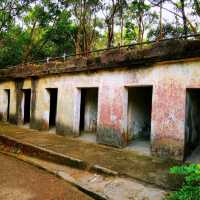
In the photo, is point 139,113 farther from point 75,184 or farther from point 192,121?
point 75,184

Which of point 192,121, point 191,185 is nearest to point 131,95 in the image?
point 192,121

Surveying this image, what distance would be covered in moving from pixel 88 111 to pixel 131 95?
317 centimetres

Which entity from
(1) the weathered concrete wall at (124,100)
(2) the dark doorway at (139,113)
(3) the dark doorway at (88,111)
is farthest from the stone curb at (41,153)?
(3) the dark doorway at (88,111)

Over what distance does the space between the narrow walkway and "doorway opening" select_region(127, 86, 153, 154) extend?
0.93m

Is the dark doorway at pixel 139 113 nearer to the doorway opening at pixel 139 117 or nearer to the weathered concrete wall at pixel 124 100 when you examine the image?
the doorway opening at pixel 139 117

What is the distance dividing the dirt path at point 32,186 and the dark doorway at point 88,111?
4936mm

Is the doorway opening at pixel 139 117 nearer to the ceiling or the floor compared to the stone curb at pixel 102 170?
nearer to the ceiling

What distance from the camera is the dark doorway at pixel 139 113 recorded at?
884 cm

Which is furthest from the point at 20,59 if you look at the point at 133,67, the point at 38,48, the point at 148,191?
the point at 148,191

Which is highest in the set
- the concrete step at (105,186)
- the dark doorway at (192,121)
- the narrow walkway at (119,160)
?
the dark doorway at (192,121)

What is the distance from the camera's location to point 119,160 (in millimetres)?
6691

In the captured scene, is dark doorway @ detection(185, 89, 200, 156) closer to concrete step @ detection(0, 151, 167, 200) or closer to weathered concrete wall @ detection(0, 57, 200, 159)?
weathered concrete wall @ detection(0, 57, 200, 159)

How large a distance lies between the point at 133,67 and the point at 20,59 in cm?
1747

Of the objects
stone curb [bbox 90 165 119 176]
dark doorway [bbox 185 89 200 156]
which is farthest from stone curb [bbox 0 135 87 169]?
dark doorway [bbox 185 89 200 156]
